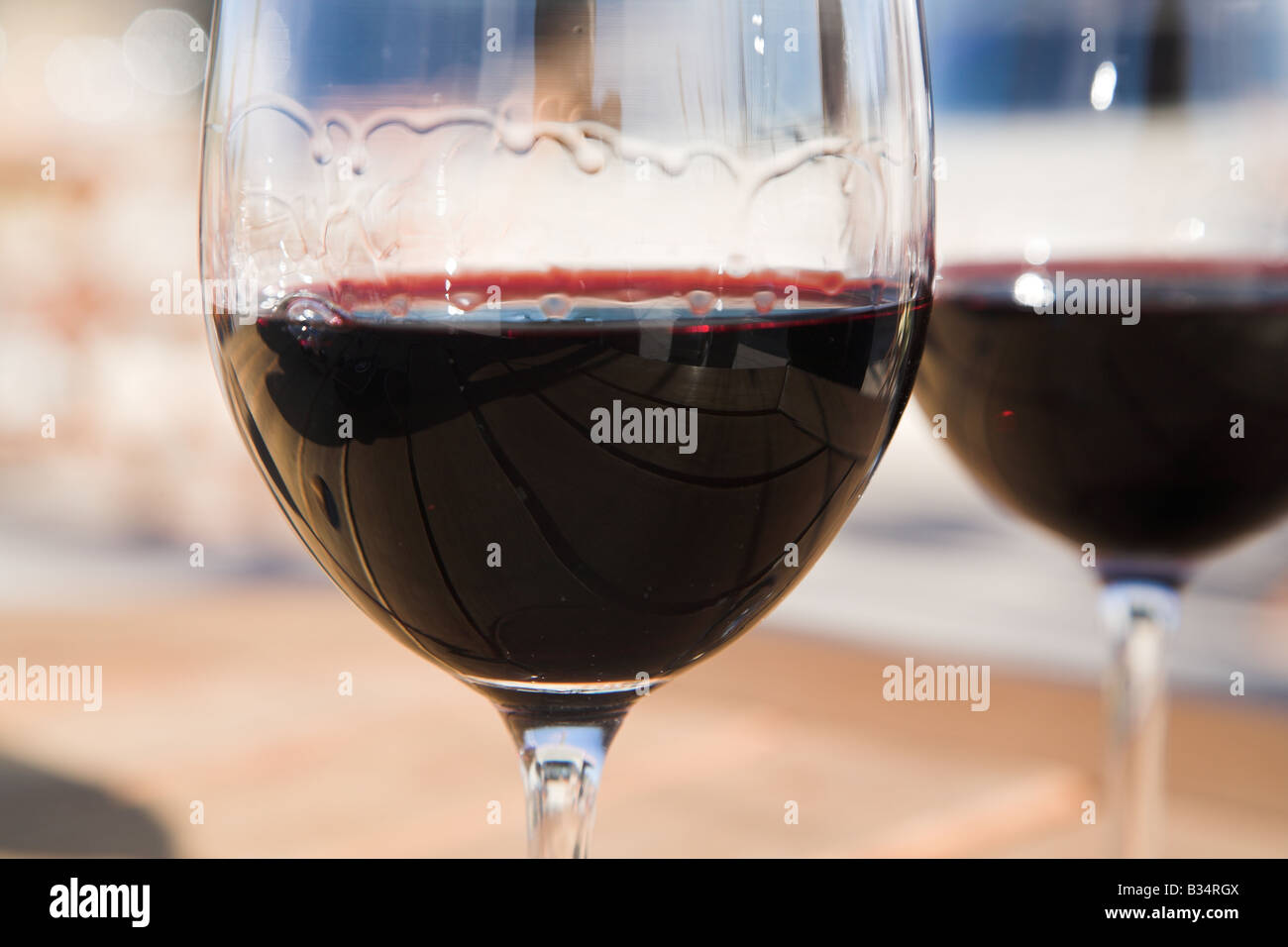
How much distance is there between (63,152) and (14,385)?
1.09ft

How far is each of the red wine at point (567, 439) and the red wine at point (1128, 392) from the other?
13 centimetres

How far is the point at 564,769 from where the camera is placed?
0.87ft

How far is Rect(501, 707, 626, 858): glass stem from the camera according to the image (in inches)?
10.4

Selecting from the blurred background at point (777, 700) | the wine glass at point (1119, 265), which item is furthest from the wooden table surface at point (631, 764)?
the wine glass at point (1119, 265)

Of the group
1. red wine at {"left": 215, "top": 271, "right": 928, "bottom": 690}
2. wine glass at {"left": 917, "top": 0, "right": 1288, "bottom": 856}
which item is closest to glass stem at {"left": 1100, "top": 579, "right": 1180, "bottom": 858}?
wine glass at {"left": 917, "top": 0, "right": 1288, "bottom": 856}

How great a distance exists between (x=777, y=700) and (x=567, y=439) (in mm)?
370

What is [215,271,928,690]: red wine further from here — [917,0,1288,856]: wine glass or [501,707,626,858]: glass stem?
[917,0,1288,856]: wine glass

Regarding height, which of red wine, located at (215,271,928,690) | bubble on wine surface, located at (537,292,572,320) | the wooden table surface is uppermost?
bubble on wine surface, located at (537,292,572,320)

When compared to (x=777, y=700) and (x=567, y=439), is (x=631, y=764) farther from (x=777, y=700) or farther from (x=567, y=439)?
(x=567, y=439)

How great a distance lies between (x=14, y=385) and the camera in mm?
1176

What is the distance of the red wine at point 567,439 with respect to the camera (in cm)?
23

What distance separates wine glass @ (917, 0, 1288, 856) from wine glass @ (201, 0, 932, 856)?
0.14m
